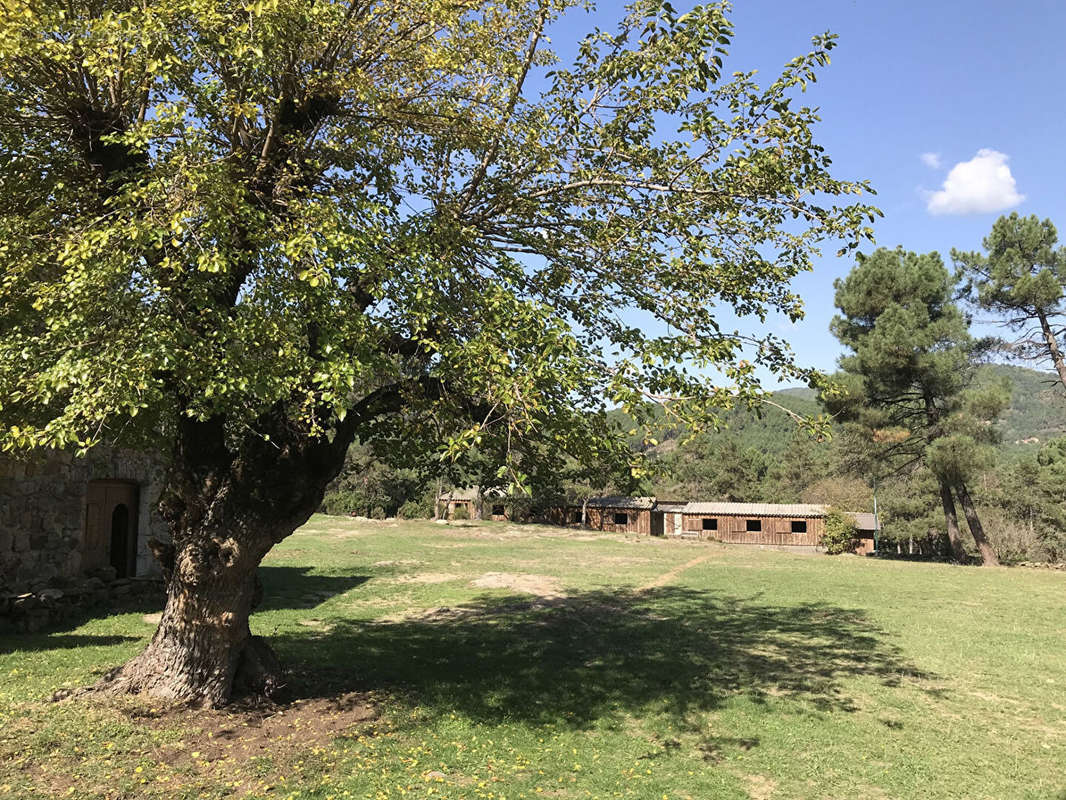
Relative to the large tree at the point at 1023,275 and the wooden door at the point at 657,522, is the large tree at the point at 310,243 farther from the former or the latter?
the wooden door at the point at 657,522

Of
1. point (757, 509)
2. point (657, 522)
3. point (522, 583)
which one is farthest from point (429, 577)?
point (657, 522)

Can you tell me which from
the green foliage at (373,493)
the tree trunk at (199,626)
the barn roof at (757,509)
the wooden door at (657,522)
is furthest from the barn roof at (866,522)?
the tree trunk at (199,626)

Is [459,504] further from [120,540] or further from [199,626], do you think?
[199,626]

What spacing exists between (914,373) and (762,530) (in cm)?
2094

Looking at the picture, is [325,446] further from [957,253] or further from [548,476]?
[957,253]

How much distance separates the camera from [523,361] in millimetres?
7574

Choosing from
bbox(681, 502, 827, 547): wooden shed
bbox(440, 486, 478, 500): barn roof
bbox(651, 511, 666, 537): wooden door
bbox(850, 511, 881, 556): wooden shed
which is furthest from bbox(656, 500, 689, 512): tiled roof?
bbox(440, 486, 478, 500): barn roof

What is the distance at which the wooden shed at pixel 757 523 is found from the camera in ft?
166

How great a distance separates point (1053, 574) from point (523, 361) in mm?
35345

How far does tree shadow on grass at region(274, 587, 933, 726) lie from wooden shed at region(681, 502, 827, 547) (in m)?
33.6

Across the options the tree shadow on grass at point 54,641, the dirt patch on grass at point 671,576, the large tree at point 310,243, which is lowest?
the dirt patch on grass at point 671,576

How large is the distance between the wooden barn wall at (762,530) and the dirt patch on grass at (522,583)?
31428 millimetres

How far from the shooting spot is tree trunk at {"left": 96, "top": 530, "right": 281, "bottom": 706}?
9125mm

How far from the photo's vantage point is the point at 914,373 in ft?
113
